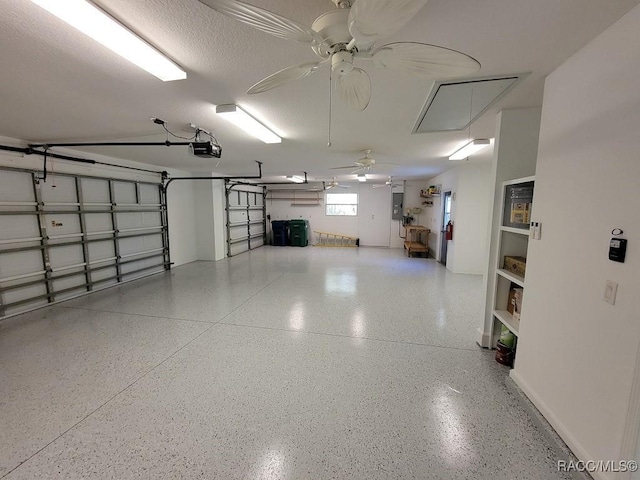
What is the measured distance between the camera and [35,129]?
2.93 meters

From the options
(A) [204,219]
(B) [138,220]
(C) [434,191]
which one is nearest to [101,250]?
(B) [138,220]

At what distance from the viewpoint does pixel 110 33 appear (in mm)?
1268

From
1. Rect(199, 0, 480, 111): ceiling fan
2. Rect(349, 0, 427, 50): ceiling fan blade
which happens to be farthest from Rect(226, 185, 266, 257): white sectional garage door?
Rect(349, 0, 427, 50): ceiling fan blade

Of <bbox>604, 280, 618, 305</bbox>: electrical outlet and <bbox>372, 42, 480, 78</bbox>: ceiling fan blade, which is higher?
<bbox>372, 42, 480, 78</bbox>: ceiling fan blade

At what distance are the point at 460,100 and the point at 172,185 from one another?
610cm

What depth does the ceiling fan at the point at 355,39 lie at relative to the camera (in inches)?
30.6

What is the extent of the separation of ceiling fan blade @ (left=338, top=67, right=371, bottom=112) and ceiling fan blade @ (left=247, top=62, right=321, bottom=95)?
145 mm

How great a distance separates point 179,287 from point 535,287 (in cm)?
503

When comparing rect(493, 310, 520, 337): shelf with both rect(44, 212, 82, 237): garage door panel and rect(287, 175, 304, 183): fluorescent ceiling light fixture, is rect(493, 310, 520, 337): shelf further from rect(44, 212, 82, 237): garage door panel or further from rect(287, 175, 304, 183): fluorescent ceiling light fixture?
rect(287, 175, 304, 183): fluorescent ceiling light fixture

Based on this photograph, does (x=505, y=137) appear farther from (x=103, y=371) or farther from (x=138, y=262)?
(x=138, y=262)

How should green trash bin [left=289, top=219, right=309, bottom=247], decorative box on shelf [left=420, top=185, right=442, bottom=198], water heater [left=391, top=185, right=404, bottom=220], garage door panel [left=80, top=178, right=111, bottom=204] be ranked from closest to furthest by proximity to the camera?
garage door panel [left=80, top=178, right=111, bottom=204] < decorative box on shelf [left=420, top=185, right=442, bottom=198] < water heater [left=391, top=185, right=404, bottom=220] < green trash bin [left=289, top=219, right=309, bottom=247]

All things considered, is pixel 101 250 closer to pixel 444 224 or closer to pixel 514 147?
pixel 514 147

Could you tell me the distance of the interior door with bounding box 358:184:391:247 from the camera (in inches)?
357

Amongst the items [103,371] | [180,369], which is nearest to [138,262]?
[103,371]
